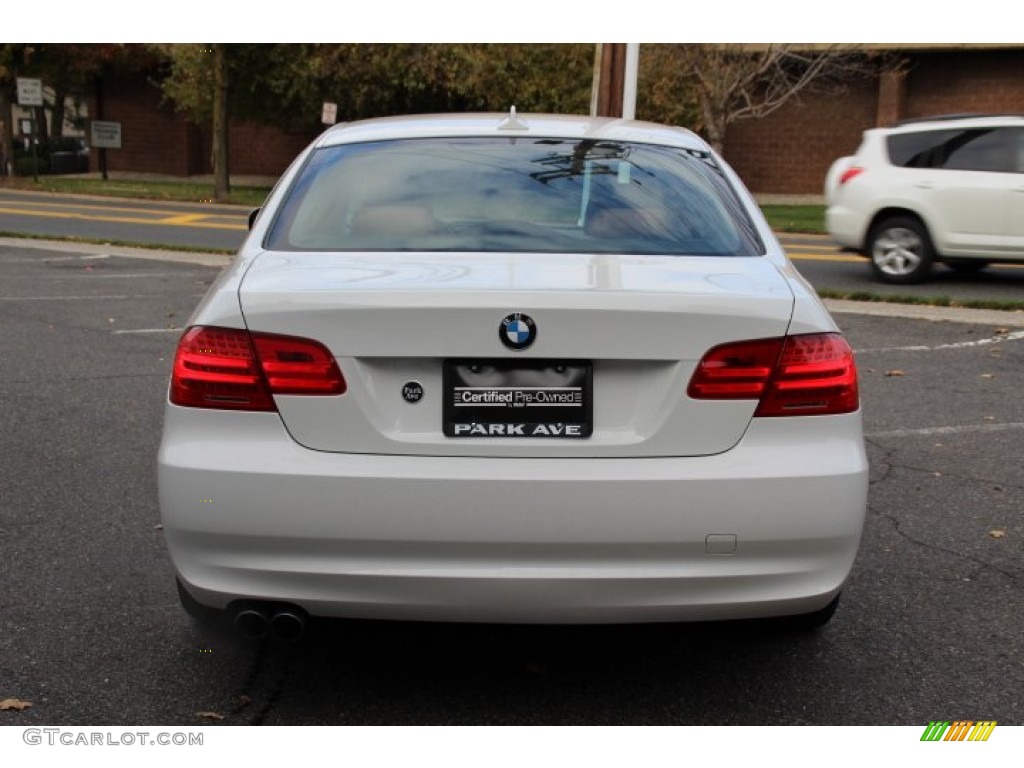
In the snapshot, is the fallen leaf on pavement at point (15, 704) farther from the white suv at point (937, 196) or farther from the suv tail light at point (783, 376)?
the white suv at point (937, 196)

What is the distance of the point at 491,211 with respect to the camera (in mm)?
4078

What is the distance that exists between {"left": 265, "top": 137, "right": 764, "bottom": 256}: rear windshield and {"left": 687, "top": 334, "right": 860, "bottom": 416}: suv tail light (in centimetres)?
55

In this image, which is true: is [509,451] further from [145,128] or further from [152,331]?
[145,128]

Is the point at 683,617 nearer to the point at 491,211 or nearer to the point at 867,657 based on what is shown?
the point at 867,657

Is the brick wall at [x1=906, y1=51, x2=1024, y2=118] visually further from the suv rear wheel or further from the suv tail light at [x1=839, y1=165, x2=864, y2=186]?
the suv rear wheel

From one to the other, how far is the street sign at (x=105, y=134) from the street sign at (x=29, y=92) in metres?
3.85

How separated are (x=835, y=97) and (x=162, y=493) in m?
33.5

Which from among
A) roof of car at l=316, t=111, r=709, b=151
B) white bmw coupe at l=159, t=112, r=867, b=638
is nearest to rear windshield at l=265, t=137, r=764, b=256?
roof of car at l=316, t=111, r=709, b=151

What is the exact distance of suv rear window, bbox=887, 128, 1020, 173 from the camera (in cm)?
1441

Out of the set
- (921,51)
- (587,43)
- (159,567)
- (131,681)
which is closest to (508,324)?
(131,681)

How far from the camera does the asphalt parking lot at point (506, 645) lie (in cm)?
376

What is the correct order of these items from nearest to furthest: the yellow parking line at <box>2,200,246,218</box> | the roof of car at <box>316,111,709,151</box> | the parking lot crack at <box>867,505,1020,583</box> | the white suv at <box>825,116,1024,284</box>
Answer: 1. the roof of car at <box>316,111,709,151</box>
2. the parking lot crack at <box>867,505,1020,583</box>
3. the white suv at <box>825,116,1024,284</box>
4. the yellow parking line at <box>2,200,246,218</box>

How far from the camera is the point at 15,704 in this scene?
3.72 metres

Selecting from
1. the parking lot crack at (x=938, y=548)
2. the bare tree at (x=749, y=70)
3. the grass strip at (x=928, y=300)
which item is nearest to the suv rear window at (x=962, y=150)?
the grass strip at (x=928, y=300)
